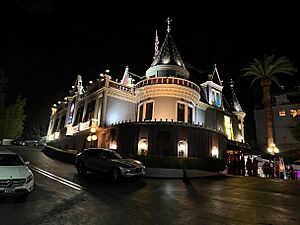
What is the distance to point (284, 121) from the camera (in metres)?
46.6

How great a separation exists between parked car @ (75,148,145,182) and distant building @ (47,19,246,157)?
759 cm

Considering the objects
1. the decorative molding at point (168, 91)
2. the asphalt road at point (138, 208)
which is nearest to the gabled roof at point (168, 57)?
the decorative molding at point (168, 91)

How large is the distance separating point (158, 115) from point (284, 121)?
3230 cm

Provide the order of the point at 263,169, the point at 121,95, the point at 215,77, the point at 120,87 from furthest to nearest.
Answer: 1. the point at 215,77
2. the point at 120,87
3. the point at 121,95
4. the point at 263,169

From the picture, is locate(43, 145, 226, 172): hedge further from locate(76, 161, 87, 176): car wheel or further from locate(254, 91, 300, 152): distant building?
locate(254, 91, 300, 152): distant building

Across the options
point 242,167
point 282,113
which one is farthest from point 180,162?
point 282,113

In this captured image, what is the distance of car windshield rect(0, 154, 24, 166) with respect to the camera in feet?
28.7

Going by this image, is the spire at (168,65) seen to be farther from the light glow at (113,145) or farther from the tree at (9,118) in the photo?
the tree at (9,118)

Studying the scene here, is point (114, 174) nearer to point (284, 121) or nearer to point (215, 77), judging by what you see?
point (215, 77)

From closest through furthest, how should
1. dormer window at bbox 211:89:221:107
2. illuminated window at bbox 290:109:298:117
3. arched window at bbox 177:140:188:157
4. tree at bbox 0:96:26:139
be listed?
arched window at bbox 177:140:188:157 → dormer window at bbox 211:89:221:107 → tree at bbox 0:96:26:139 → illuminated window at bbox 290:109:298:117

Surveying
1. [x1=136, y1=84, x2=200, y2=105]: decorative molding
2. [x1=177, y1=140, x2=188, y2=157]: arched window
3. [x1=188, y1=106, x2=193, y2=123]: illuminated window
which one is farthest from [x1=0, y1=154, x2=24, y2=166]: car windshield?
[x1=188, y1=106, x2=193, y2=123]: illuminated window

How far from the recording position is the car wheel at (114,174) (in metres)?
12.7

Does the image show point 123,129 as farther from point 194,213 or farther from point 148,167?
point 194,213

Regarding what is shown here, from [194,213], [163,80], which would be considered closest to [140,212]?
[194,213]
